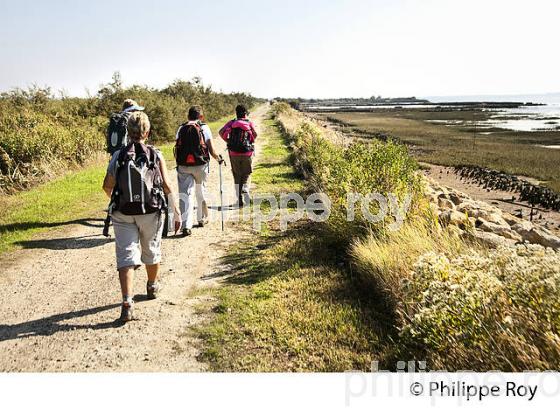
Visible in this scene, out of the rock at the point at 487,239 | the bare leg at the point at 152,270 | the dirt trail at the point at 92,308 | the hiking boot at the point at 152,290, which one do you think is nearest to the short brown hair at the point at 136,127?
the bare leg at the point at 152,270

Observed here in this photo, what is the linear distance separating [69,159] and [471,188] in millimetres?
16475

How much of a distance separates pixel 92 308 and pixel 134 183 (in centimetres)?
173

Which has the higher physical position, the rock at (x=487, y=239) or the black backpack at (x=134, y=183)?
the black backpack at (x=134, y=183)

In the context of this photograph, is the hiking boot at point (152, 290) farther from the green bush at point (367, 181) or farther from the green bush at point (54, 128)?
the green bush at point (54, 128)

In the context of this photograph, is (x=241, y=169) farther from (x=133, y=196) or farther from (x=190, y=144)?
(x=133, y=196)

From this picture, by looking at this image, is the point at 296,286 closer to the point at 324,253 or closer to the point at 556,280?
the point at 324,253

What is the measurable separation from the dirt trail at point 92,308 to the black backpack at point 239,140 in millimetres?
2455

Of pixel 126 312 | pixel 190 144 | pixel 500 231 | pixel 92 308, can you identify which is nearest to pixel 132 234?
pixel 126 312

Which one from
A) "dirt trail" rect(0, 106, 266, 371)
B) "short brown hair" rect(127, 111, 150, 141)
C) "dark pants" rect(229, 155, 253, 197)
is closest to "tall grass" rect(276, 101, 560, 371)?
"dirt trail" rect(0, 106, 266, 371)

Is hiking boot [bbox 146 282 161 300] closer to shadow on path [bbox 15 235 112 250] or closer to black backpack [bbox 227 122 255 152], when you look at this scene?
shadow on path [bbox 15 235 112 250]

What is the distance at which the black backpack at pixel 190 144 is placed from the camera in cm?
813

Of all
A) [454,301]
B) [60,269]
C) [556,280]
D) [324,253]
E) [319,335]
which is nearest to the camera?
[556,280]

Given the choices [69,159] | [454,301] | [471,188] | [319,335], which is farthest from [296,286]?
[471,188]

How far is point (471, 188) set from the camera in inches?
771
